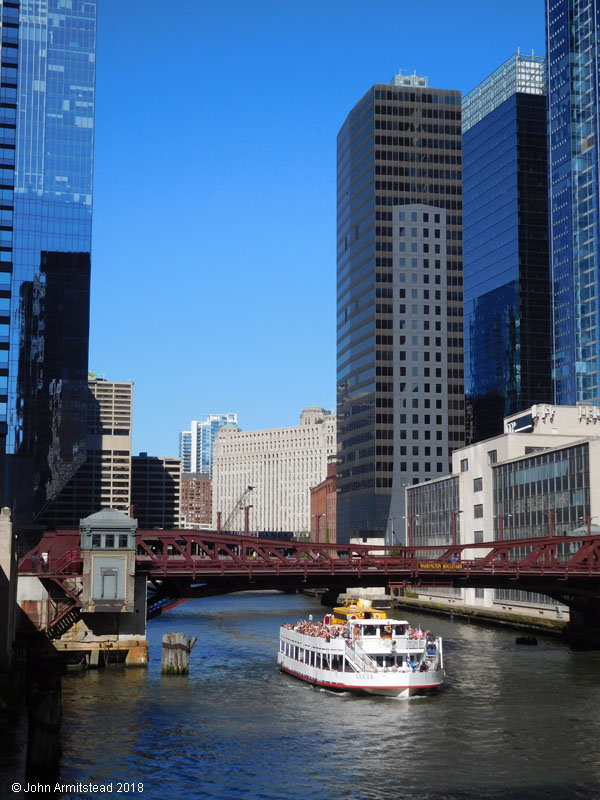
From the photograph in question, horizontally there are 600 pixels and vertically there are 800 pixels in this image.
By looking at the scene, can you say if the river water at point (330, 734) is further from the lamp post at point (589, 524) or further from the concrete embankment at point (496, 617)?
the concrete embankment at point (496, 617)

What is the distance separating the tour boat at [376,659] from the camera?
7931cm

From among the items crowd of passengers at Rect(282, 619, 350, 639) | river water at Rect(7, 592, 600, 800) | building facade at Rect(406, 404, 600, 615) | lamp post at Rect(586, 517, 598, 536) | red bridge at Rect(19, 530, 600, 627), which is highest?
building facade at Rect(406, 404, 600, 615)

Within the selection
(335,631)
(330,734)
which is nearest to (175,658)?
(335,631)

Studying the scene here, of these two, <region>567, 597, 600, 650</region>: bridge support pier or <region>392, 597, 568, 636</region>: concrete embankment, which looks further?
<region>392, 597, 568, 636</region>: concrete embankment

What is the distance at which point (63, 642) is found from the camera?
3561 inches

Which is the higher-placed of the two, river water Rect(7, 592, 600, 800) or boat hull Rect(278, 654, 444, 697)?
boat hull Rect(278, 654, 444, 697)

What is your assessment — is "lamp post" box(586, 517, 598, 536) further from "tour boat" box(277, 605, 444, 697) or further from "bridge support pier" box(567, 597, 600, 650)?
"tour boat" box(277, 605, 444, 697)

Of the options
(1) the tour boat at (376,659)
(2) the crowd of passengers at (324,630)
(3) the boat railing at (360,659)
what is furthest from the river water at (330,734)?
(2) the crowd of passengers at (324,630)

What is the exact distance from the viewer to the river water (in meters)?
52.8

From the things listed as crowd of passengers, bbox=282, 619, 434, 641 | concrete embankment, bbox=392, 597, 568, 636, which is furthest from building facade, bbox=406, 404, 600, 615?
crowd of passengers, bbox=282, 619, 434, 641

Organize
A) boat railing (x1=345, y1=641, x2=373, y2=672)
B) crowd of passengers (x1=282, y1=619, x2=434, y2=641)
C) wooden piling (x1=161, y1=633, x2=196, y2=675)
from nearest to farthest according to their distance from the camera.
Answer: boat railing (x1=345, y1=641, x2=373, y2=672) < crowd of passengers (x1=282, y1=619, x2=434, y2=641) < wooden piling (x1=161, y1=633, x2=196, y2=675)

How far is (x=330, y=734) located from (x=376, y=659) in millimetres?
16377

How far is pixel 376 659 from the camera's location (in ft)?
265

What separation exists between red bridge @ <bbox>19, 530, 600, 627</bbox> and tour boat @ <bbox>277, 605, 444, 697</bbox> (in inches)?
446
